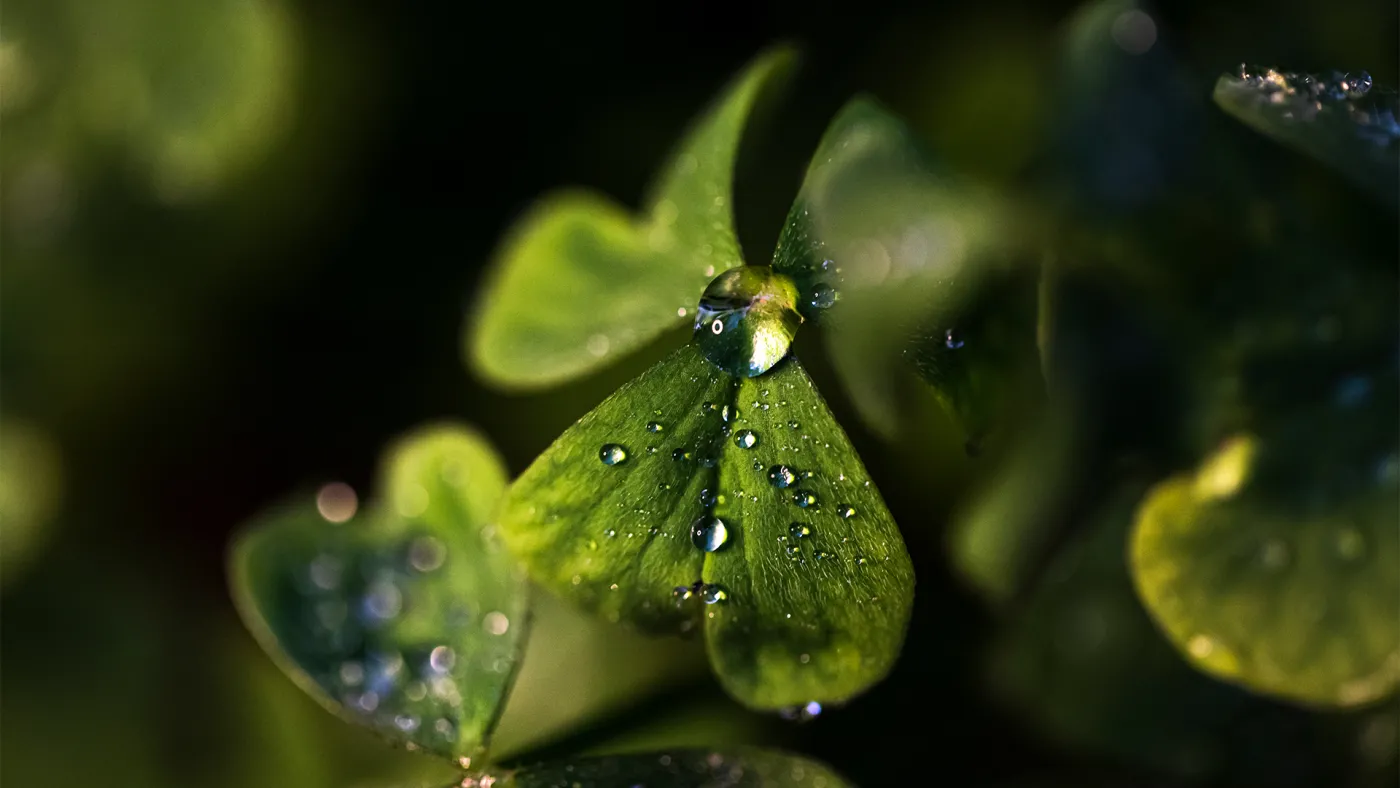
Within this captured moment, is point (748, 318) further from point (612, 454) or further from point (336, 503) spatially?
point (336, 503)

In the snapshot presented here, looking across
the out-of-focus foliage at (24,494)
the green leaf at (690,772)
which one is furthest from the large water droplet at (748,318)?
the out-of-focus foliage at (24,494)

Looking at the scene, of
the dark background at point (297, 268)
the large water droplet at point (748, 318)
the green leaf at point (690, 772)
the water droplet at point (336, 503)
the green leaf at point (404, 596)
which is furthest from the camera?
the dark background at point (297, 268)

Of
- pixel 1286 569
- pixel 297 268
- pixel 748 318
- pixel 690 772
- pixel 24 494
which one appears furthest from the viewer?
pixel 297 268

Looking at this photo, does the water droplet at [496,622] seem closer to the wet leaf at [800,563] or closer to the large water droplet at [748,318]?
the wet leaf at [800,563]

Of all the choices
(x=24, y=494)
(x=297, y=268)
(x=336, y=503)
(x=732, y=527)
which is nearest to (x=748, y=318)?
(x=732, y=527)

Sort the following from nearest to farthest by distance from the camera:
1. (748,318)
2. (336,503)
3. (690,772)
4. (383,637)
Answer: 1. (748,318)
2. (690,772)
3. (383,637)
4. (336,503)

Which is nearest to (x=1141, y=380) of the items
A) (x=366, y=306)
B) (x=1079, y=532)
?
(x=1079, y=532)
